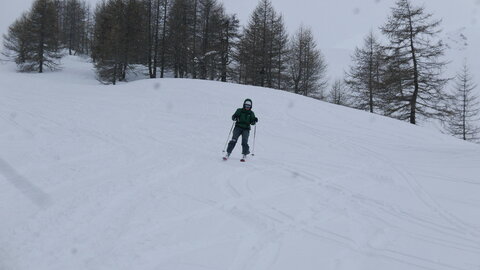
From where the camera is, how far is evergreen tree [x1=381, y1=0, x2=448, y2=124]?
72.2 ft

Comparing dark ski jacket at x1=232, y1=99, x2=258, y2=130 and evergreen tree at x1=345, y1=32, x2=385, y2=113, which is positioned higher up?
evergreen tree at x1=345, y1=32, x2=385, y2=113

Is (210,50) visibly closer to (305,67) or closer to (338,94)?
(305,67)

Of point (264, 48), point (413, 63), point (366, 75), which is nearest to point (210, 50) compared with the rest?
point (264, 48)

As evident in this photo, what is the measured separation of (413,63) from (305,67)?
11.2 meters

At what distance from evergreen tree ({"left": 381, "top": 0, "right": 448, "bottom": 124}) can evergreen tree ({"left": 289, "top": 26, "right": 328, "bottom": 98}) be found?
9355 millimetres

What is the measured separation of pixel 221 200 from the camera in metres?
5.15

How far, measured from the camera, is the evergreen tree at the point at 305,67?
31792mm

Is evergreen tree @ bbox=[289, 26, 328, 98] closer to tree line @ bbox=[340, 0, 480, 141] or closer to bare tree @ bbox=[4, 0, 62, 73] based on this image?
tree line @ bbox=[340, 0, 480, 141]

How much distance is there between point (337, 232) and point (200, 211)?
2.04 m

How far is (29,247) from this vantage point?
343 cm

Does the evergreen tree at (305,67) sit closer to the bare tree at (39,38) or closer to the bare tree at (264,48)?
the bare tree at (264,48)

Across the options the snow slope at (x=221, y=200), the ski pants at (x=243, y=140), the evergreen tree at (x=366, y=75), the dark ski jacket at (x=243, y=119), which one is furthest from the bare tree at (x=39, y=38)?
the ski pants at (x=243, y=140)

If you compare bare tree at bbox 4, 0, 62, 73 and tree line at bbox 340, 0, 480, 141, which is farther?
bare tree at bbox 4, 0, 62, 73

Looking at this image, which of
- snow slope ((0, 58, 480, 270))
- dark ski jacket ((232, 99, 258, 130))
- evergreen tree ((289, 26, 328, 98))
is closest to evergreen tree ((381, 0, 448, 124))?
evergreen tree ((289, 26, 328, 98))
